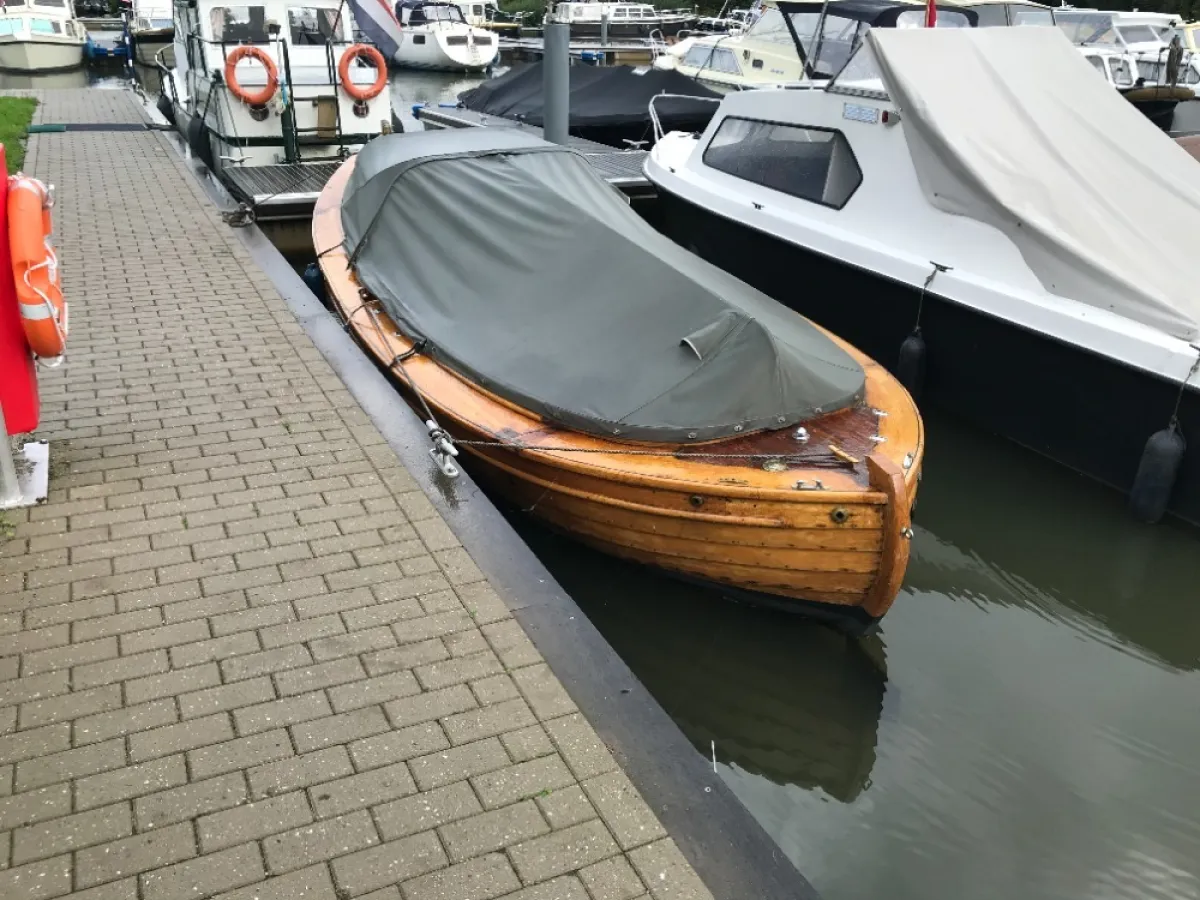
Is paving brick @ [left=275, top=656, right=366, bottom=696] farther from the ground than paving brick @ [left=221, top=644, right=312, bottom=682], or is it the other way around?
paving brick @ [left=221, top=644, right=312, bottom=682]

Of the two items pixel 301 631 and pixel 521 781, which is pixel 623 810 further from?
pixel 301 631

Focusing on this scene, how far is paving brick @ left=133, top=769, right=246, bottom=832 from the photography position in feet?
9.01

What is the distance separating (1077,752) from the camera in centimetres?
445

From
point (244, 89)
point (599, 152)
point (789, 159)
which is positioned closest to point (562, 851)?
point (789, 159)


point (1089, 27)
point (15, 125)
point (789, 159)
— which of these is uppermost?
point (1089, 27)

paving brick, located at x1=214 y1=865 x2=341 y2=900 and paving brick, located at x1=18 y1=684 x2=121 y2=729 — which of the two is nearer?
paving brick, located at x1=214 y1=865 x2=341 y2=900

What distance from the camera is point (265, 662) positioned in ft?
11.1

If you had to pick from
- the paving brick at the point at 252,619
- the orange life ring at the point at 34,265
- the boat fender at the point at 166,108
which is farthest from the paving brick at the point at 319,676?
the boat fender at the point at 166,108

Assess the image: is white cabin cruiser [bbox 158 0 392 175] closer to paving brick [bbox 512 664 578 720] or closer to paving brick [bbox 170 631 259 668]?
paving brick [bbox 170 631 259 668]

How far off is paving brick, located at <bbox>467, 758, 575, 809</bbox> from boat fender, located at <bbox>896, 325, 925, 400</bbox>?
16.2ft

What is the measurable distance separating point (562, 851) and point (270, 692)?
3.81 ft

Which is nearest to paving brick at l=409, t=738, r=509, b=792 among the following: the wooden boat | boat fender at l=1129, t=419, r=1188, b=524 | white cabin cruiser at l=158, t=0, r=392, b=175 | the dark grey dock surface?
the wooden boat

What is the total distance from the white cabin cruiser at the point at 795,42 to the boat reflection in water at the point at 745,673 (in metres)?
6.05

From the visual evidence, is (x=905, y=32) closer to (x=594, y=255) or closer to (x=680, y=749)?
(x=594, y=255)
